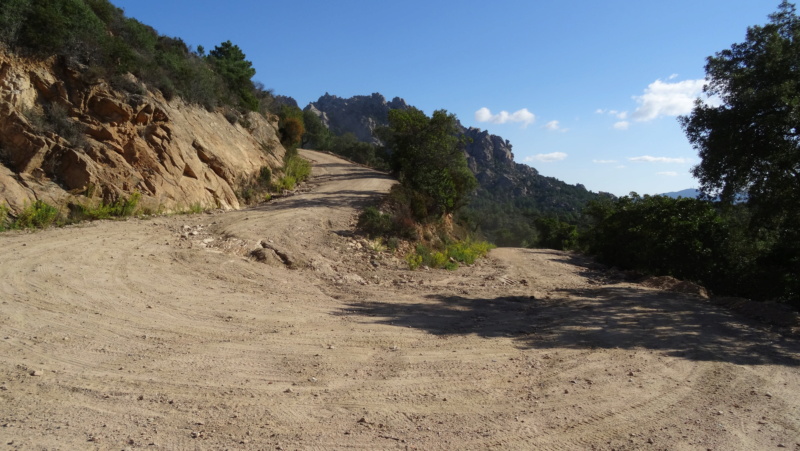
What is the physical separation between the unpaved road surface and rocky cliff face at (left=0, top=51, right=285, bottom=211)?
80.0 inches

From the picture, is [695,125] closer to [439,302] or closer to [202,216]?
[439,302]

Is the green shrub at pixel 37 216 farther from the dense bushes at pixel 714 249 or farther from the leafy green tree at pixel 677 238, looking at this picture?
the leafy green tree at pixel 677 238

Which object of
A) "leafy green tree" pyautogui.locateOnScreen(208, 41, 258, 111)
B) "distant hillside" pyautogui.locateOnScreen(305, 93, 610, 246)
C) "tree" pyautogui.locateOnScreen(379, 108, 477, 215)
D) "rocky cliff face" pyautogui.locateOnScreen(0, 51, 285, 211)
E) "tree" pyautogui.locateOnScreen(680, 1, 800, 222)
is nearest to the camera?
"tree" pyautogui.locateOnScreen(680, 1, 800, 222)

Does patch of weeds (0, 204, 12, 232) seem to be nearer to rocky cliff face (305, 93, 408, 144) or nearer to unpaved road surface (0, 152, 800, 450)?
unpaved road surface (0, 152, 800, 450)

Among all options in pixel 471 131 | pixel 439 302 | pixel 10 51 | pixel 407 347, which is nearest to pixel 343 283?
pixel 439 302

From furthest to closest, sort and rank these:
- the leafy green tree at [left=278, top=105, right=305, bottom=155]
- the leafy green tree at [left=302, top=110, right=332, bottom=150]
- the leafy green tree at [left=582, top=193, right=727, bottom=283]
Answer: the leafy green tree at [left=302, top=110, right=332, bottom=150]
the leafy green tree at [left=278, top=105, right=305, bottom=155]
the leafy green tree at [left=582, top=193, right=727, bottom=283]

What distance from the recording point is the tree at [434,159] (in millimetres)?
20359

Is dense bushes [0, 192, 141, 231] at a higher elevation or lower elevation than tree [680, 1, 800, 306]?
lower

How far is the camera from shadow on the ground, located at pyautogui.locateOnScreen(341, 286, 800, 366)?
7250 millimetres

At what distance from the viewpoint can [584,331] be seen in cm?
805

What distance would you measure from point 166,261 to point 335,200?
9.67 metres

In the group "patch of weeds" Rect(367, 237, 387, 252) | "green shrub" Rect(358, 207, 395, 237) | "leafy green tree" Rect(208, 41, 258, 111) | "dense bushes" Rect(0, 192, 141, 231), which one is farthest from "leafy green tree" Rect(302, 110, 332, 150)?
"dense bushes" Rect(0, 192, 141, 231)

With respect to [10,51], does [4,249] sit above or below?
below

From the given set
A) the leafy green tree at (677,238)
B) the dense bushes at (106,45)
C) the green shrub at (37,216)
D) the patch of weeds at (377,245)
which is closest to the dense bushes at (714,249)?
the leafy green tree at (677,238)
